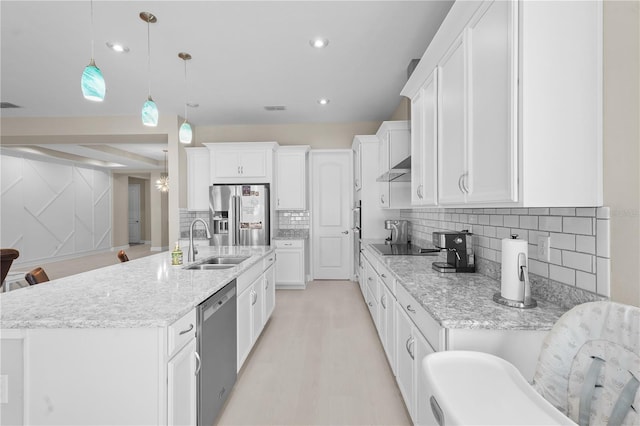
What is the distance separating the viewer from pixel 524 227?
1640 millimetres

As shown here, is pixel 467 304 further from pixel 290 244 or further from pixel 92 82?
pixel 290 244

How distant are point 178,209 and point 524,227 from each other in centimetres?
498

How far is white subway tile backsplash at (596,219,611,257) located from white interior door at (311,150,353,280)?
14.1ft

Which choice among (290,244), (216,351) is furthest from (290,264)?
(216,351)

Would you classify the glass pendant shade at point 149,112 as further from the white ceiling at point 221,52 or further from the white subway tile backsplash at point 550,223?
the white subway tile backsplash at point 550,223

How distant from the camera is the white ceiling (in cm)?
243

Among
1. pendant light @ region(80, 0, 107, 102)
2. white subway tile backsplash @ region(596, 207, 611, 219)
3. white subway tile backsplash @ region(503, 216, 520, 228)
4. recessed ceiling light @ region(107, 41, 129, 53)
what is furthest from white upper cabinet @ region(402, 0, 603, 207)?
recessed ceiling light @ region(107, 41, 129, 53)

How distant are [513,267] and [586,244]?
282 mm

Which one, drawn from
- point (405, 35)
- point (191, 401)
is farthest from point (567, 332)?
point (405, 35)

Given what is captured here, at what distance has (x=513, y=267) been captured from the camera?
1.38 m

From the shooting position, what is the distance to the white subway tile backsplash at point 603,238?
1.15m

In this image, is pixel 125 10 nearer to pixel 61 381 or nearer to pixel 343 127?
pixel 61 381

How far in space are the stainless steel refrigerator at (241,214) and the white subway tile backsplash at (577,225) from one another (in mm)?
4004

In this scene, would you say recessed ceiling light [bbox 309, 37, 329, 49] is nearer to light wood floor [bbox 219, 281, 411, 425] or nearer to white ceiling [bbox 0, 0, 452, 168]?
white ceiling [bbox 0, 0, 452, 168]
